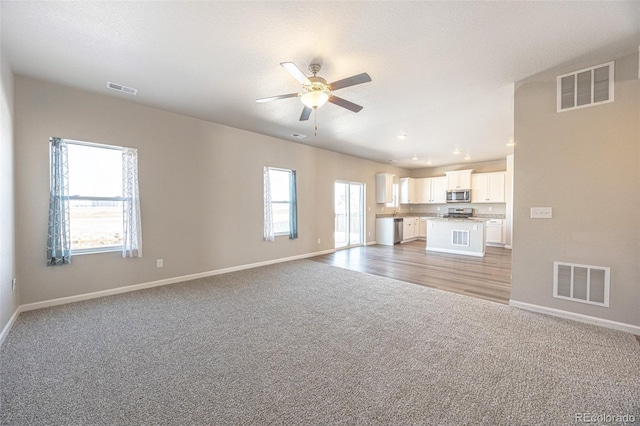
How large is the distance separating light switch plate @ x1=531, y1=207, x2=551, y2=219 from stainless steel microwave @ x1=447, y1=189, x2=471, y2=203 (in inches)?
237

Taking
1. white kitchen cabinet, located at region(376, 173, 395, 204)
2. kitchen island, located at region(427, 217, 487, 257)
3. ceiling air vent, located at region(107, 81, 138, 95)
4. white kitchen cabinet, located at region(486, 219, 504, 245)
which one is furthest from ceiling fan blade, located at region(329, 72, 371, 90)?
white kitchen cabinet, located at region(486, 219, 504, 245)

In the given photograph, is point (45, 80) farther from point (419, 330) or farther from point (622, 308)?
point (622, 308)

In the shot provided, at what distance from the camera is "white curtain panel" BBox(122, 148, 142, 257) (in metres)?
3.88

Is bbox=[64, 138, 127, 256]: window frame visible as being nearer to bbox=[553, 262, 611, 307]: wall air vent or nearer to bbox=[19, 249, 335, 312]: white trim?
bbox=[19, 249, 335, 312]: white trim

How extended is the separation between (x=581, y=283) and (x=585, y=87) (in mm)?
2137

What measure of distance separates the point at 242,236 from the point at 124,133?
2556 mm

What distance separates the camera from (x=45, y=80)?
3271mm

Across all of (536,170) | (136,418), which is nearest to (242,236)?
(136,418)

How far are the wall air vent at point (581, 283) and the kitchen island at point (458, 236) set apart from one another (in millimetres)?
3729

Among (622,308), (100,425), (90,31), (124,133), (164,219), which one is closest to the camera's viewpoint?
(100,425)

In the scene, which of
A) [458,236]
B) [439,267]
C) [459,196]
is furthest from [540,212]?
[459,196]

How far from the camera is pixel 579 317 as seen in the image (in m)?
2.90

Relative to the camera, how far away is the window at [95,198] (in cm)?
358

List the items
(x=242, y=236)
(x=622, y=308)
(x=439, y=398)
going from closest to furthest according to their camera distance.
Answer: (x=439, y=398) < (x=622, y=308) < (x=242, y=236)
